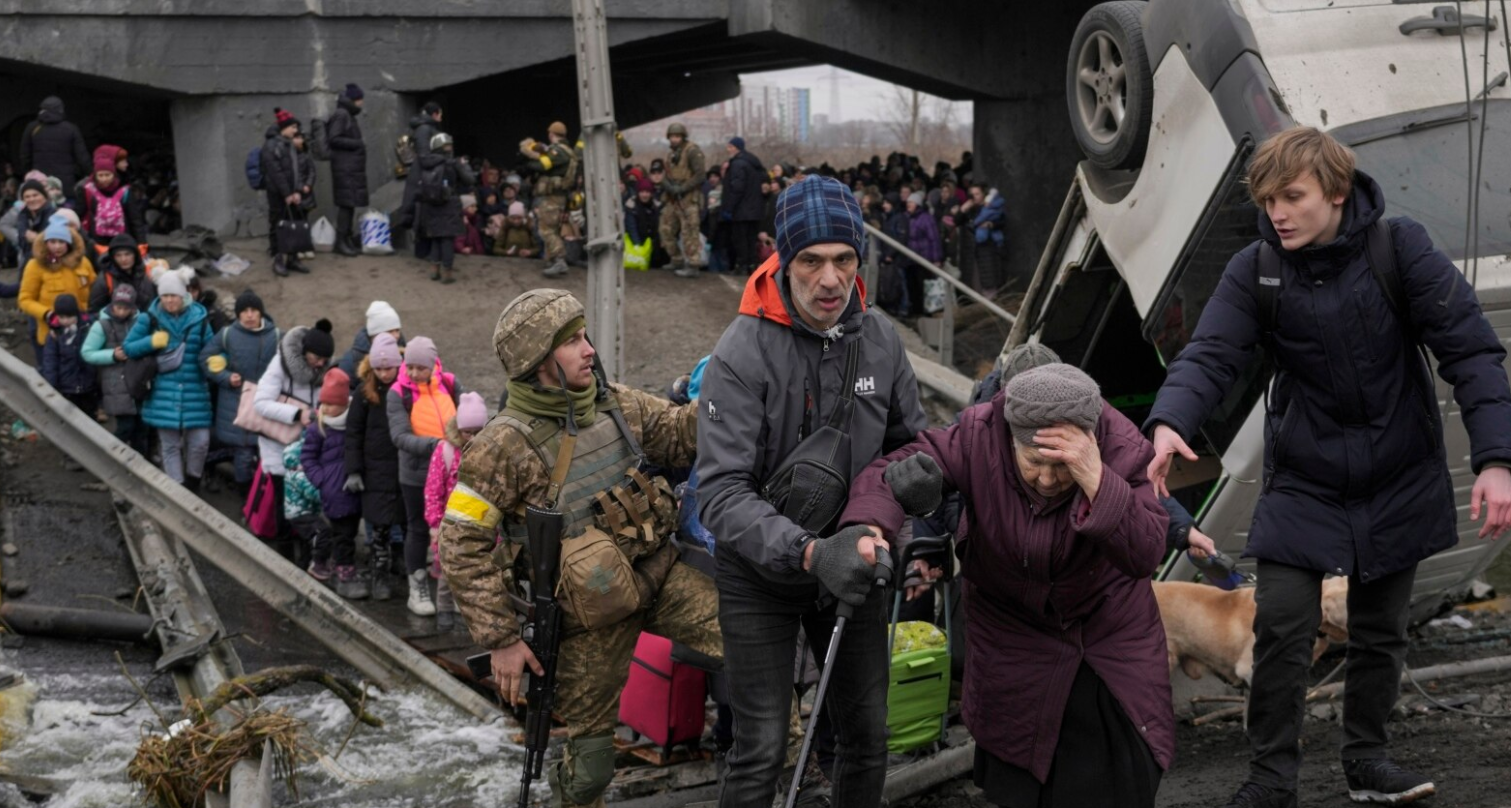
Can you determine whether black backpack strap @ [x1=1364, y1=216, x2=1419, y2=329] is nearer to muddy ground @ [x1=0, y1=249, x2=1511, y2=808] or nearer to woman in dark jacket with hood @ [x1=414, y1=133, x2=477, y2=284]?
muddy ground @ [x1=0, y1=249, x2=1511, y2=808]

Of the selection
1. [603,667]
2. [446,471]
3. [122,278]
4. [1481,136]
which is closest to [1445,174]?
[1481,136]

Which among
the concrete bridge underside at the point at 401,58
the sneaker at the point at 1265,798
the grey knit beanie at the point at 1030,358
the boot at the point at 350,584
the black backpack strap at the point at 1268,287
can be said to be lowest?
the boot at the point at 350,584

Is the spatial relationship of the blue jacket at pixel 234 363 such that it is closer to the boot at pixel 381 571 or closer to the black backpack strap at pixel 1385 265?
the boot at pixel 381 571

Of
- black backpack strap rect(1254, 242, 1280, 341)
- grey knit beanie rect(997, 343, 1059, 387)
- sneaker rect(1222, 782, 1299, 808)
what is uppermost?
black backpack strap rect(1254, 242, 1280, 341)

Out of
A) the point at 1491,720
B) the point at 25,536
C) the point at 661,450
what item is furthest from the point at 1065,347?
the point at 25,536

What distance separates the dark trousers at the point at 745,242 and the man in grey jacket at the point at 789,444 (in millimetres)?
13064

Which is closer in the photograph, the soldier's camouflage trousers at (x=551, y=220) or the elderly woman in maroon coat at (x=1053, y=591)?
the elderly woman in maroon coat at (x=1053, y=591)

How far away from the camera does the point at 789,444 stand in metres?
3.96

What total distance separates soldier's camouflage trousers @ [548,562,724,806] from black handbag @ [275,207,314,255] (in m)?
11.8

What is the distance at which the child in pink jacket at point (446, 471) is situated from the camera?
7.47m

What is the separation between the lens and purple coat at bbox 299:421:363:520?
29.0 ft

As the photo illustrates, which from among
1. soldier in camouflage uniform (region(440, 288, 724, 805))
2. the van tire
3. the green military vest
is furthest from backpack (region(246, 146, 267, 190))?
the green military vest

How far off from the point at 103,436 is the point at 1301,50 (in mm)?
7162

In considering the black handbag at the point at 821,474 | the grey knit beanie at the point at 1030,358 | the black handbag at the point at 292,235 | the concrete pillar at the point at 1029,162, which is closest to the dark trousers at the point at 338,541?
the grey knit beanie at the point at 1030,358
